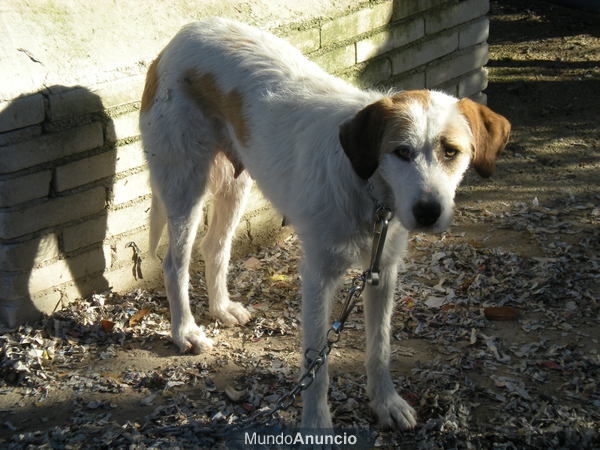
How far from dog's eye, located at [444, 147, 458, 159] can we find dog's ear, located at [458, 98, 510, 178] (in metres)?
0.16

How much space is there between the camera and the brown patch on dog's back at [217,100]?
392 centimetres

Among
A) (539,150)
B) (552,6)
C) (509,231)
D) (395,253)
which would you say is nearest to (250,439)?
(395,253)

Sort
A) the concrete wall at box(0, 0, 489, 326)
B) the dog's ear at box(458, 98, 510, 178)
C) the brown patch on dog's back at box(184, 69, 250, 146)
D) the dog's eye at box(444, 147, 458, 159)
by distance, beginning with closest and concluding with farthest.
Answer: the dog's eye at box(444, 147, 458, 159)
the dog's ear at box(458, 98, 510, 178)
the brown patch on dog's back at box(184, 69, 250, 146)
the concrete wall at box(0, 0, 489, 326)

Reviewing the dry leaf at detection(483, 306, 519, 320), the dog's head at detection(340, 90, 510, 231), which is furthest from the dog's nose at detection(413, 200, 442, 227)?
the dry leaf at detection(483, 306, 519, 320)

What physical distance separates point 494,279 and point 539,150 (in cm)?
211

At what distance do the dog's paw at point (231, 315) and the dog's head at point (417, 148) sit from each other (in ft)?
5.76

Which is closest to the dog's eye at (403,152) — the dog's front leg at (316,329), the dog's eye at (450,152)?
the dog's eye at (450,152)

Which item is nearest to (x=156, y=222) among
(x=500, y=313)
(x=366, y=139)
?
(x=366, y=139)

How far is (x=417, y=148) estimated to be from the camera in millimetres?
3000

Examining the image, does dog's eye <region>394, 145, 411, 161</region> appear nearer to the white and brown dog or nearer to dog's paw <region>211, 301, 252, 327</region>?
the white and brown dog

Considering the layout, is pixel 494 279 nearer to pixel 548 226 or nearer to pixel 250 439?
pixel 548 226

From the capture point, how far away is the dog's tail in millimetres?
4395

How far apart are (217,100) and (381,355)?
1508 mm

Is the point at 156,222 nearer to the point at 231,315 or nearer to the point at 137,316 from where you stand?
the point at 137,316
